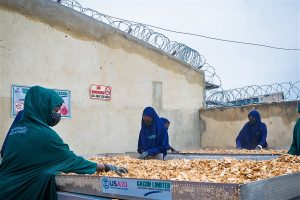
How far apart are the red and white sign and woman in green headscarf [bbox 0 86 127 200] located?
20.2ft

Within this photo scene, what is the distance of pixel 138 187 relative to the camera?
2.56 meters

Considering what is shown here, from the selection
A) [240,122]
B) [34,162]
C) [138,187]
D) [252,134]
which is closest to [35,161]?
[34,162]

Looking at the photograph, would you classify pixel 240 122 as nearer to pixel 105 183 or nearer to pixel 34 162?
pixel 34 162

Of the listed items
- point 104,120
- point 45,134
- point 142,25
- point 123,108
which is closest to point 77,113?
point 104,120

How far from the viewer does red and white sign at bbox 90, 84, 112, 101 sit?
9607 mm

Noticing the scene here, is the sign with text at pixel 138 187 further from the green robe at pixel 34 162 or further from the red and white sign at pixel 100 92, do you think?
the red and white sign at pixel 100 92

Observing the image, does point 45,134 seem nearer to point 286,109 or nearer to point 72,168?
point 72,168

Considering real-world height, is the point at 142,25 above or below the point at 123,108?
above

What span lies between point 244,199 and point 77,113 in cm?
753

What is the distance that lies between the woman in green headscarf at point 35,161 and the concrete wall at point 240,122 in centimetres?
786

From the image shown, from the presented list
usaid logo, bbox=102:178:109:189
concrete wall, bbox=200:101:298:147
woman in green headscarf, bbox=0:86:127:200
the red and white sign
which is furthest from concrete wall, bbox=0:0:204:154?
usaid logo, bbox=102:178:109:189

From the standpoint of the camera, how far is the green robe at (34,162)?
3.15 metres

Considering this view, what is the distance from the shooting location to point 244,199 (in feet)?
6.84

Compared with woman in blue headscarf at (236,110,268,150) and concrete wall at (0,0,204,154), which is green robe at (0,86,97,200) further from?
woman in blue headscarf at (236,110,268,150)
